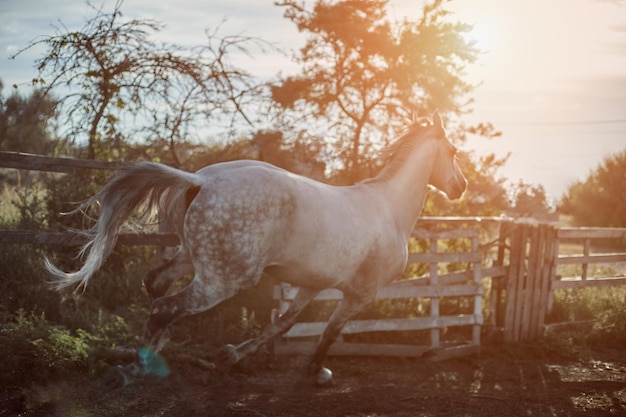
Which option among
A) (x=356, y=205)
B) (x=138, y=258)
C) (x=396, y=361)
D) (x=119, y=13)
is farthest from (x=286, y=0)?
(x=396, y=361)

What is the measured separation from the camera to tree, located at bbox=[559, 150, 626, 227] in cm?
2880

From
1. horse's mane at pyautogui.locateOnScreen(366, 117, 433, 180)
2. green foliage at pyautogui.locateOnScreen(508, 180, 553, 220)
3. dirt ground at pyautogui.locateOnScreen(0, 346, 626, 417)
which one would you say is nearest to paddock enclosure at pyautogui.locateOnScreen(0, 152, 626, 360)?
dirt ground at pyautogui.locateOnScreen(0, 346, 626, 417)

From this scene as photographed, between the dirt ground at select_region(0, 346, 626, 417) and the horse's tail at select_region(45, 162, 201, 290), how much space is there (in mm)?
947

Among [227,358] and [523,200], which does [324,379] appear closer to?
[227,358]

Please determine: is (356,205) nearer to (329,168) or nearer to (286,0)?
(329,168)

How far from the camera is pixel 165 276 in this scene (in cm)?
511

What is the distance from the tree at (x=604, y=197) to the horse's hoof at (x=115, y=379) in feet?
94.1

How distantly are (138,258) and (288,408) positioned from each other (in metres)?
4.16

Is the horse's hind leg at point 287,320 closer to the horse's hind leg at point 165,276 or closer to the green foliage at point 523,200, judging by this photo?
the horse's hind leg at point 165,276

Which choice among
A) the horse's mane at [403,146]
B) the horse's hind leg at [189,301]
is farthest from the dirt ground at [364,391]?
the horse's mane at [403,146]

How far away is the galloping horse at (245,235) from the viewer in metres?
4.47

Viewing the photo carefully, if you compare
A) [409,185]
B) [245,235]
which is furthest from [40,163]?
[409,185]

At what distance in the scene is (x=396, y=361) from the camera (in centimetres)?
696

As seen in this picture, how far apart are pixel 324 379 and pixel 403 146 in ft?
8.71
